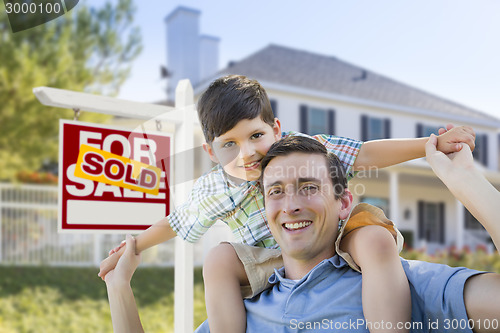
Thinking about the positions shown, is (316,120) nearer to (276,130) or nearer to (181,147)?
(181,147)

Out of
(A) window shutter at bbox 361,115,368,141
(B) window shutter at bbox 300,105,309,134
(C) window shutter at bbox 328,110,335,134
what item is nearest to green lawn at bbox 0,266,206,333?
(B) window shutter at bbox 300,105,309,134

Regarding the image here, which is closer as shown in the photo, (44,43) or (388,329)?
(388,329)

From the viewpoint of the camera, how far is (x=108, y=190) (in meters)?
2.59

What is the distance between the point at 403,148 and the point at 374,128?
13.0m

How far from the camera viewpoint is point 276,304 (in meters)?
1.67

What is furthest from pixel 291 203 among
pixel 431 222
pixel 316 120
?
pixel 431 222

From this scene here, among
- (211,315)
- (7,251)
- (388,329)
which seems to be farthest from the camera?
(7,251)

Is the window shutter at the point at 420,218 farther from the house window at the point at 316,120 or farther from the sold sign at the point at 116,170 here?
the sold sign at the point at 116,170

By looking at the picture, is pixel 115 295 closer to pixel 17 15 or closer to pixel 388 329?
pixel 388 329

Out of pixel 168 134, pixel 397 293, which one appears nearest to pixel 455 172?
pixel 397 293

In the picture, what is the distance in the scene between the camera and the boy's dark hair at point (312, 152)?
1.65 metres

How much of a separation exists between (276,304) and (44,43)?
893 centimetres

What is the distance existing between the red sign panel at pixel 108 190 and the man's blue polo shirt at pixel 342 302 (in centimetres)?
110

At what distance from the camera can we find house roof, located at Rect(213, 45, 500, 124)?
1366cm
